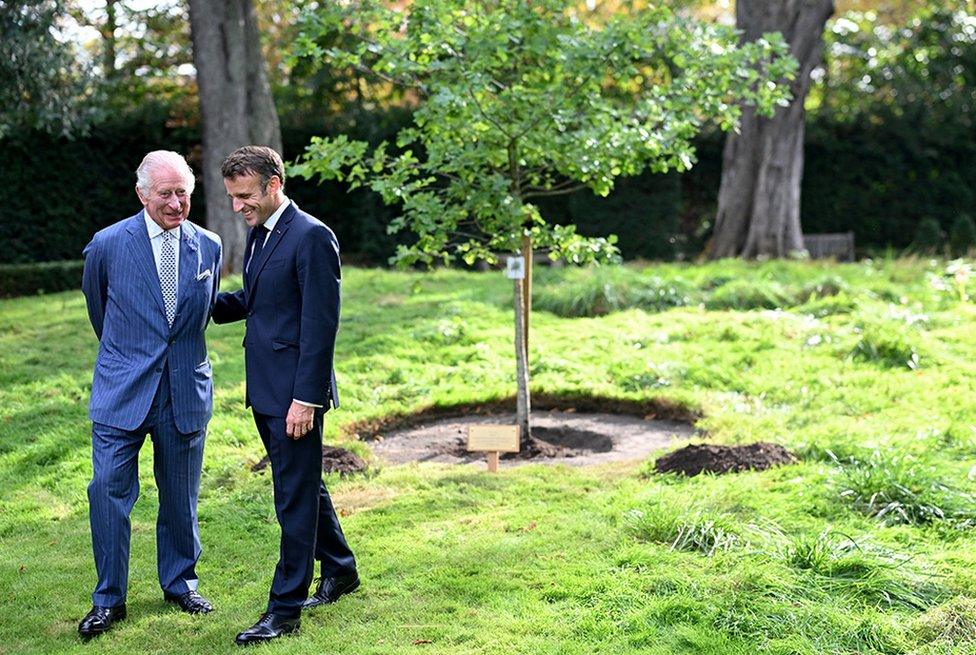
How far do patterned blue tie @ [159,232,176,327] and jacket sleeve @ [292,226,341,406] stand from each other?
696 millimetres

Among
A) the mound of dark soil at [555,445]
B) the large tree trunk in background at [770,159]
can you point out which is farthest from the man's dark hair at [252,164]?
the large tree trunk in background at [770,159]

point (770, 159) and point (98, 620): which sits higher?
point (770, 159)

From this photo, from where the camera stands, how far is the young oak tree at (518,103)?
7.14 m

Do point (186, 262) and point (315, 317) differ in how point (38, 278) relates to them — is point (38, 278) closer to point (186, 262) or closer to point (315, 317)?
point (186, 262)

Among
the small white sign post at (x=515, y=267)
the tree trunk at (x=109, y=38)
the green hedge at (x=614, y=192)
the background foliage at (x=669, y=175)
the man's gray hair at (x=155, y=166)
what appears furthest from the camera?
the tree trunk at (x=109, y=38)

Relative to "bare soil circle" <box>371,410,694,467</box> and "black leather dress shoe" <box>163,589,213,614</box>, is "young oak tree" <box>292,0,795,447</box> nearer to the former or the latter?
"bare soil circle" <box>371,410,694,467</box>

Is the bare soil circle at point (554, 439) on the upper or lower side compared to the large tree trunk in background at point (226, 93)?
lower

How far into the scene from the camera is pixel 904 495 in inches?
236

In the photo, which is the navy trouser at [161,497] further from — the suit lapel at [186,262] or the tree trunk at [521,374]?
the tree trunk at [521,374]

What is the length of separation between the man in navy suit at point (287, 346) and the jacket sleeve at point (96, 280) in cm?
67

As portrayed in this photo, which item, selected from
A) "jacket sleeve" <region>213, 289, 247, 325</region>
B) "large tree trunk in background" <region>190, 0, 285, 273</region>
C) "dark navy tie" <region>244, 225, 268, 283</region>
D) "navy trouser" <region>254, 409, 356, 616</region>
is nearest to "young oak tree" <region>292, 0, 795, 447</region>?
"jacket sleeve" <region>213, 289, 247, 325</region>

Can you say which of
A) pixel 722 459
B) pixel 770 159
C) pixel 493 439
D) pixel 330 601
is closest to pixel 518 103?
pixel 493 439

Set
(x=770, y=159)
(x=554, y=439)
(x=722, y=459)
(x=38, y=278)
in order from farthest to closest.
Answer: (x=770, y=159), (x=38, y=278), (x=554, y=439), (x=722, y=459)

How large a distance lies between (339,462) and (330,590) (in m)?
2.15
